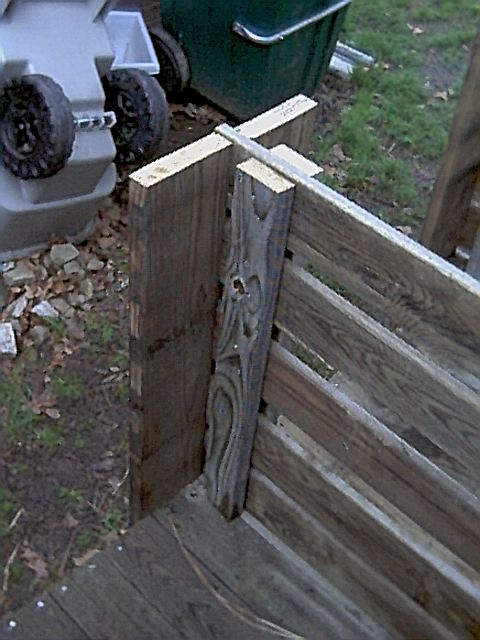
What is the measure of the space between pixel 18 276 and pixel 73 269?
0.77 ft

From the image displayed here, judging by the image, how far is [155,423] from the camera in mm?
2154

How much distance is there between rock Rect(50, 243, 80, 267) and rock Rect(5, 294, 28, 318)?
23cm

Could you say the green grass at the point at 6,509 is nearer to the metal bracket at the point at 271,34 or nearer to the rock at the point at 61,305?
the rock at the point at 61,305

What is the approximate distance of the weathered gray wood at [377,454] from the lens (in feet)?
5.81

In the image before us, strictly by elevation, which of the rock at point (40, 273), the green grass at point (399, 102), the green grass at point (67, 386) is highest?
the green grass at point (399, 102)

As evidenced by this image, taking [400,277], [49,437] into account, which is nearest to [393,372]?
[400,277]

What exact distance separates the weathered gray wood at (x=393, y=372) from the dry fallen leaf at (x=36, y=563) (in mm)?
1465

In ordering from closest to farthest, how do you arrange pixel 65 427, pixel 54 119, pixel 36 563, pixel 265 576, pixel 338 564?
pixel 338 564 < pixel 265 576 < pixel 36 563 < pixel 54 119 < pixel 65 427

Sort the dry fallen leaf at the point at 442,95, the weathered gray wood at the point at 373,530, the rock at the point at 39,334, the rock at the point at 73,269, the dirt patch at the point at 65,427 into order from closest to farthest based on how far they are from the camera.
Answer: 1. the weathered gray wood at the point at 373,530
2. the dirt patch at the point at 65,427
3. the rock at the point at 39,334
4. the rock at the point at 73,269
5. the dry fallen leaf at the point at 442,95

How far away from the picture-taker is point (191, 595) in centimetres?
222

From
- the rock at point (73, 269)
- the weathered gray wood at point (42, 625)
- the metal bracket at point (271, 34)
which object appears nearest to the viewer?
the weathered gray wood at point (42, 625)

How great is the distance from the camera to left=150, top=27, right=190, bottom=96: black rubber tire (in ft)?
15.6

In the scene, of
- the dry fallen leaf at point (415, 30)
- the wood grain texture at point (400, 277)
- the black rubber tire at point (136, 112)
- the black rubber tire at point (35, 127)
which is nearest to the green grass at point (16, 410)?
the black rubber tire at point (35, 127)

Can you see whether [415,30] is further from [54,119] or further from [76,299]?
[54,119]
